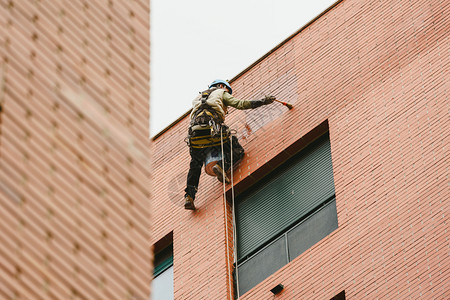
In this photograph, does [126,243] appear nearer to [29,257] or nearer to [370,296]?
[29,257]

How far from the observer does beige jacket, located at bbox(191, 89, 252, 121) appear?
15070 mm

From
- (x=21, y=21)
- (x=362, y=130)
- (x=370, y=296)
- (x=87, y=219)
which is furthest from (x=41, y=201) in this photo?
(x=362, y=130)

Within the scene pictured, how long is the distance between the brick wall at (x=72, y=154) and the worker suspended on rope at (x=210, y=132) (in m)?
7.35

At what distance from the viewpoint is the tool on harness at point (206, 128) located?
15.0 metres

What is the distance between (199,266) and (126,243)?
26.0ft

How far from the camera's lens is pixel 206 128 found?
15.2 metres

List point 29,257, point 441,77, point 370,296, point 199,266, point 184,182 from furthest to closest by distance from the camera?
point 184,182
point 199,266
point 441,77
point 370,296
point 29,257

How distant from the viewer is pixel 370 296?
39.7ft

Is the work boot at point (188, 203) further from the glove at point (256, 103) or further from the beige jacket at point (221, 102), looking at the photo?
the glove at point (256, 103)

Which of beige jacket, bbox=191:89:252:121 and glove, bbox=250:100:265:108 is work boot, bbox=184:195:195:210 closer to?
beige jacket, bbox=191:89:252:121

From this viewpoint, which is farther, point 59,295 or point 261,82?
point 261,82

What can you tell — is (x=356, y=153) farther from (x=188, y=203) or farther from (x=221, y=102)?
(x=188, y=203)

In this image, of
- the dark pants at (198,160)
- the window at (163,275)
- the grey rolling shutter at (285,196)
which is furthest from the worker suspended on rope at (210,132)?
the window at (163,275)

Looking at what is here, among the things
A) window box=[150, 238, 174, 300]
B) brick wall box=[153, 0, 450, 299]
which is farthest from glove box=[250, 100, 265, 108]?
window box=[150, 238, 174, 300]
